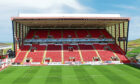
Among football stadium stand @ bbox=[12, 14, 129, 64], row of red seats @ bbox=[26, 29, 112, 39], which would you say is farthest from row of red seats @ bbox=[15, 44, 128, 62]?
row of red seats @ bbox=[26, 29, 112, 39]

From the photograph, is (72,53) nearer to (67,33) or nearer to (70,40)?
(70,40)

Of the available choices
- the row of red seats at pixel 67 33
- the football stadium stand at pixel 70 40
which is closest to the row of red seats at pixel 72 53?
the football stadium stand at pixel 70 40

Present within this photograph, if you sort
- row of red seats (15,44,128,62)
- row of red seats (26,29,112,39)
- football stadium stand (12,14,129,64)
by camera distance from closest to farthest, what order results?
1. football stadium stand (12,14,129,64)
2. row of red seats (15,44,128,62)
3. row of red seats (26,29,112,39)

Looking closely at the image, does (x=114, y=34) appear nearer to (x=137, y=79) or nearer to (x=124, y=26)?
(x=124, y=26)

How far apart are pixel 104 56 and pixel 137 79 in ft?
61.1

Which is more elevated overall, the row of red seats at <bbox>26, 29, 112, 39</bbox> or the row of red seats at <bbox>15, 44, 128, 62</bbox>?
the row of red seats at <bbox>26, 29, 112, 39</bbox>

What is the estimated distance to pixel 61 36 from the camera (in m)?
50.3

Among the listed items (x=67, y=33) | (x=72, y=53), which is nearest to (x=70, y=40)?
(x=67, y=33)

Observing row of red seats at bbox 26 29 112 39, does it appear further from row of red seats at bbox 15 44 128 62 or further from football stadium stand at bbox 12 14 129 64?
row of red seats at bbox 15 44 128 62

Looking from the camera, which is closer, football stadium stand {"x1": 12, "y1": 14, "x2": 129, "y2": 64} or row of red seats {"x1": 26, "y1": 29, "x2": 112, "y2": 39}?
football stadium stand {"x1": 12, "y1": 14, "x2": 129, "y2": 64}

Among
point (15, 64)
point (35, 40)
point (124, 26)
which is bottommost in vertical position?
point (15, 64)

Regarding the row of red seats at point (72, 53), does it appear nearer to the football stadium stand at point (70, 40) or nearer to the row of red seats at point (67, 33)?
the football stadium stand at point (70, 40)

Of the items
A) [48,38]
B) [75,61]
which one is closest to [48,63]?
[75,61]

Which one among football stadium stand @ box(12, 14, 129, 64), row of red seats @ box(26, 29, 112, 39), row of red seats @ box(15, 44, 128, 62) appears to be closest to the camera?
football stadium stand @ box(12, 14, 129, 64)
